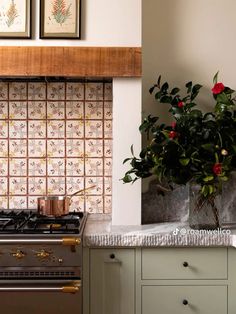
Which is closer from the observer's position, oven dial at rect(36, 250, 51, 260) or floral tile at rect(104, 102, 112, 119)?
oven dial at rect(36, 250, 51, 260)

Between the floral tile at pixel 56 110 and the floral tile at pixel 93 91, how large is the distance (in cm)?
17

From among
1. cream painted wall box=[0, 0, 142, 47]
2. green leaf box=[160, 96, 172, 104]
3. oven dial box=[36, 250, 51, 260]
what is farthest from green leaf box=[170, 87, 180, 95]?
oven dial box=[36, 250, 51, 260]

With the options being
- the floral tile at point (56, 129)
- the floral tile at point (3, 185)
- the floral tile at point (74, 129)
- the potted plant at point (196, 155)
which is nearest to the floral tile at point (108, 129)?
the floral tile at point (74, 129)

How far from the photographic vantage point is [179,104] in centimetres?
237

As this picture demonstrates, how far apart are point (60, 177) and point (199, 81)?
1.07m

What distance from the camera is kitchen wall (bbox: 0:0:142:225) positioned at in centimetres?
234

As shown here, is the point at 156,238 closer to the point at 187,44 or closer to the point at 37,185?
the point at 37,185

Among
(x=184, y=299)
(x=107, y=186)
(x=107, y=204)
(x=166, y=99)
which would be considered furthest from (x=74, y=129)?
(x=184, y=299)

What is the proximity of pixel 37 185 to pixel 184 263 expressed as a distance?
3.52ft

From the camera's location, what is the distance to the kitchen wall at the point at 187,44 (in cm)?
263

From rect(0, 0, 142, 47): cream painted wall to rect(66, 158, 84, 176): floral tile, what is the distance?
76cm

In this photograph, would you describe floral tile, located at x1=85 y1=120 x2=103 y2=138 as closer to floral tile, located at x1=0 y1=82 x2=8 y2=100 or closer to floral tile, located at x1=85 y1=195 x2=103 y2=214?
floral tile, located at x1=85 y1=195 x2=103 y2=214

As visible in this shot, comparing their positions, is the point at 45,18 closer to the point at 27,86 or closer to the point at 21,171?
the point at 27,86

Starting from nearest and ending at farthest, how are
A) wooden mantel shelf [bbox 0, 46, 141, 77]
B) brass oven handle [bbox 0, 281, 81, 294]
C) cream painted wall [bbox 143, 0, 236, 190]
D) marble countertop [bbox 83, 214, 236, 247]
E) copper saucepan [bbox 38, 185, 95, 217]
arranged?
brass oven handle [bbox 0, 281, 81, 294], marble countertop [bbox 83, 214, 236, 247], wooden mantel shelf [bbox 0, 46, 141, 77], copper saucepan [bbox 38, 185, 95, 217], cream painted wall [bbox 143, 0, 236, 190]
